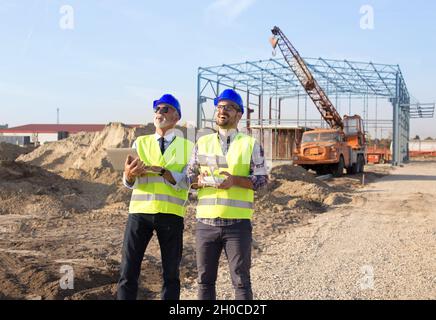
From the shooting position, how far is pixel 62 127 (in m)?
71.5

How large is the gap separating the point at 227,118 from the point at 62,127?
2805 inches

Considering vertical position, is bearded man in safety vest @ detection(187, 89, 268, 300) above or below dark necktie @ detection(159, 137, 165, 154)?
below

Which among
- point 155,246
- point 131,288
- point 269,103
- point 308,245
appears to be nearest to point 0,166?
point 155,246

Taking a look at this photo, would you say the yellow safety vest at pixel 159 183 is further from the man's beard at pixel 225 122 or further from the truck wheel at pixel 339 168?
the truck wheel at pixel 339 168

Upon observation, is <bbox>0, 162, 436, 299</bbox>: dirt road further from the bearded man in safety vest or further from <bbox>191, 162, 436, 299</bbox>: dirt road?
the bearded man in safety vest

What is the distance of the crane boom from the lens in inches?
1009

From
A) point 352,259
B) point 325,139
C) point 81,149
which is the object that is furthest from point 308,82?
point 352,259

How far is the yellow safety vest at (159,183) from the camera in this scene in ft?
12.7

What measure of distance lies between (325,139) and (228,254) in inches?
790

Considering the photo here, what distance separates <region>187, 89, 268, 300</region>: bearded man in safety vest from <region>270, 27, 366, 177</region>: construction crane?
18994mm

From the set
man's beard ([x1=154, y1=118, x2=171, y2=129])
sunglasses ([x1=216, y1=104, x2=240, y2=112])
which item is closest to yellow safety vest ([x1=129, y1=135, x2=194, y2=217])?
man's beard ([x1=154, y1=118, x2=171, y2=129])

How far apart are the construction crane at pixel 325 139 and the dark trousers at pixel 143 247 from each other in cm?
1903

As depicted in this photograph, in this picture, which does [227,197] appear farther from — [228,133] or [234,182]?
[228,133]
